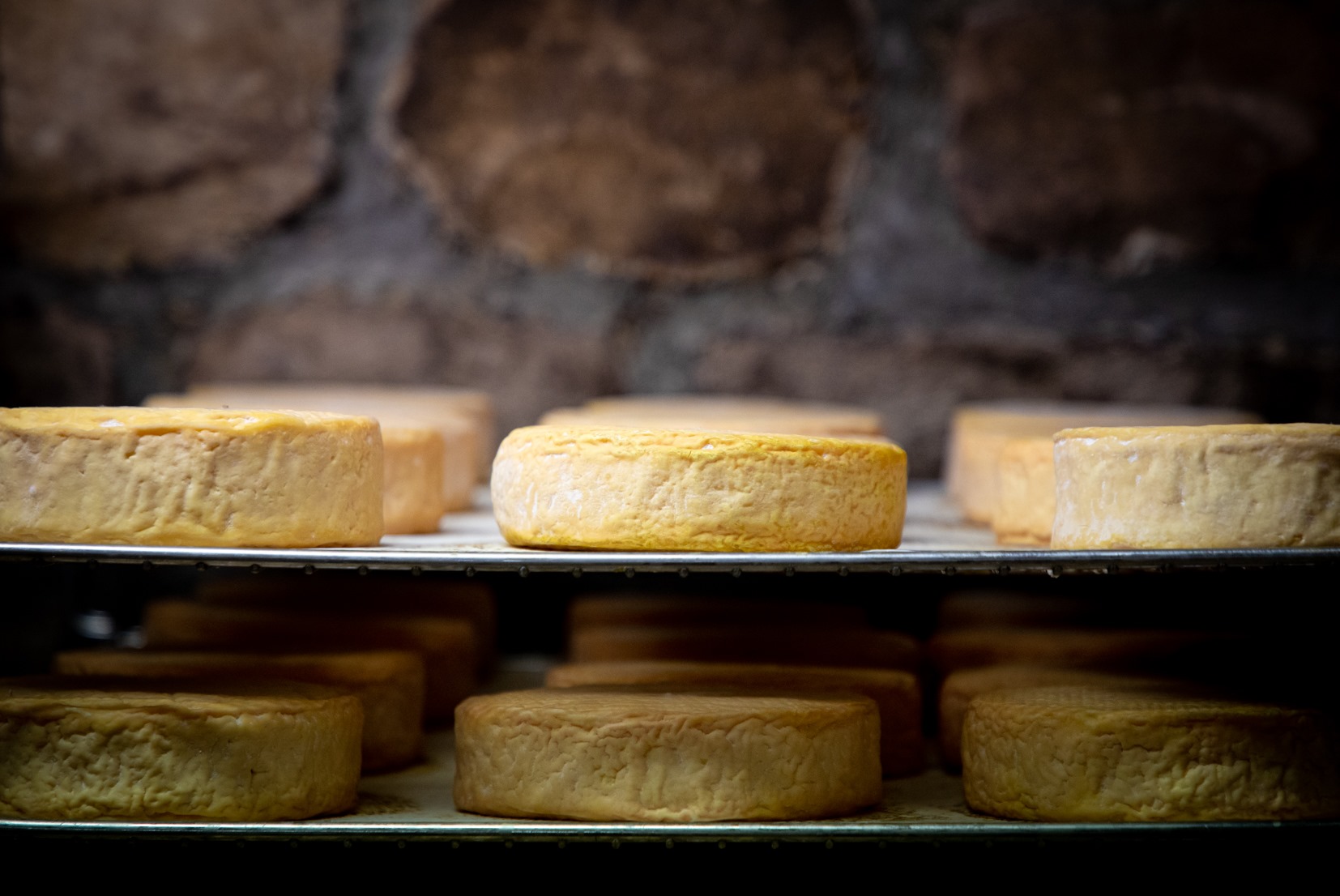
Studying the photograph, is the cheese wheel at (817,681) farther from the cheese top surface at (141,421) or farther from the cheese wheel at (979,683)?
the cheese top surface at (141,421)

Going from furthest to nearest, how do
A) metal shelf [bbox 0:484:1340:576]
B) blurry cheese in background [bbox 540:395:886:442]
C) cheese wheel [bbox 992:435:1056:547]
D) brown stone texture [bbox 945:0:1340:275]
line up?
brown stone texture [bbox 945:0:1340:275] → blurry cheese in background [bbox 540:395:886:442] → cheese wheel [bbox 992:435:1056:547] → metal shelf [bbox 0:484:1340:576]

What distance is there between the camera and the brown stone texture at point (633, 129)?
78.5 inches

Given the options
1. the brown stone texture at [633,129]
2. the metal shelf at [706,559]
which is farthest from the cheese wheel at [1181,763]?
the brown stone texture at [633,129]

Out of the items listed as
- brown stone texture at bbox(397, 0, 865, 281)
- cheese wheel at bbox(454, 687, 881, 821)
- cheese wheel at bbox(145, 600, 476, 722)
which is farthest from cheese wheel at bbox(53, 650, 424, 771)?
brown stone texture at bbox(397, 0, 865, 281)

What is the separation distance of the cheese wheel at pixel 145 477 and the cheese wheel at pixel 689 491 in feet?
0.68

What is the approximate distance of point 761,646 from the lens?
4.93 ft

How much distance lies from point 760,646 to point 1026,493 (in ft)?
1.03

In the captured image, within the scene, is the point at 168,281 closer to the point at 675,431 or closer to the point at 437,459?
the point at 437,459

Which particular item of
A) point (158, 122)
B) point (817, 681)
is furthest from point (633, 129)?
point (817, 681)

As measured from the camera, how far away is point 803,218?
2.01 metres

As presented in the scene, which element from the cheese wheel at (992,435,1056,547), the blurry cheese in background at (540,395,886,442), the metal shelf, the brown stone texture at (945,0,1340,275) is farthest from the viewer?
the brown stone texture at (945,0,1340,275)

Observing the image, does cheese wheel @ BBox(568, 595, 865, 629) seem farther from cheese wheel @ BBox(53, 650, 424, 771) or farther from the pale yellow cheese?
cheese wheel @ BBox(53, 650, 424, 771)

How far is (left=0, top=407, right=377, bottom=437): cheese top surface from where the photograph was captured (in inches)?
45.5

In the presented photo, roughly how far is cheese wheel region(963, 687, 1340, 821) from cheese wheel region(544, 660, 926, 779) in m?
0.22
